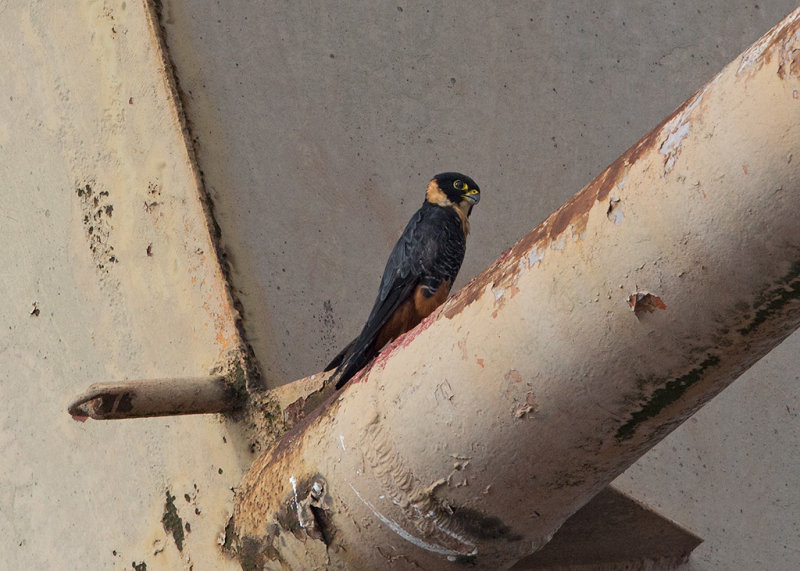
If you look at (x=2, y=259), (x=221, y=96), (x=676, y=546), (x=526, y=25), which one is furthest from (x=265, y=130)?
(x=676, y=546)

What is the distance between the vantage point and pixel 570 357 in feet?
5.24

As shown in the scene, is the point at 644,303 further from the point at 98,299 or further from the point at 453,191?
the point at 98,299

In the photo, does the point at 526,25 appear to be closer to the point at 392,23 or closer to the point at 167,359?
the point at 392,23

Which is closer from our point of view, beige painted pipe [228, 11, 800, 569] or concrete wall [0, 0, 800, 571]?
beige painted pipe [228, 11, 800, 569]

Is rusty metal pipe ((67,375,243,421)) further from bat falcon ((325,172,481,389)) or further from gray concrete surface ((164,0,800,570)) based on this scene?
bat falcon ((325,172,481,389))

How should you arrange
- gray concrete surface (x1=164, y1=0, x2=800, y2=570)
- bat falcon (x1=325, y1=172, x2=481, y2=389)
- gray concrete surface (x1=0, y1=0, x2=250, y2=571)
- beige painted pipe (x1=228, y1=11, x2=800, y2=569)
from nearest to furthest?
beige painted pipe (x1=228, y1=11, x2=800, y2=569), bat falcon (x1=325, y1=172, x2=481, y2=389), gray concrete surface (x1=0, y1=0, x2=250, y2=571), gray concrete surface (x1=164, y1=0, x2=800, y2=570)

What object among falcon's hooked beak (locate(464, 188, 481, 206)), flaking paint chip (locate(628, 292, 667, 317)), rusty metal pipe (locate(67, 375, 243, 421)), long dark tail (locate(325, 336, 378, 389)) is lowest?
flaking paint chip (locate(628, 292, 667, 317))

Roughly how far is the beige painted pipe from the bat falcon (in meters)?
0.51

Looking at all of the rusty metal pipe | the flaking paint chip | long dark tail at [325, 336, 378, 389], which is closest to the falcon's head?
long dark tail at [325, 336, 378, 389]

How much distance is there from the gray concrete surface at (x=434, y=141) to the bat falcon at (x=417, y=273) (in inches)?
9.8

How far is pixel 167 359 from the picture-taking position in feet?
9.42

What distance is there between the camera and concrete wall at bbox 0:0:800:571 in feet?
9.27

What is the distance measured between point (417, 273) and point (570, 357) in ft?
3.99

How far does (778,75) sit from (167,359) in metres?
1.94
